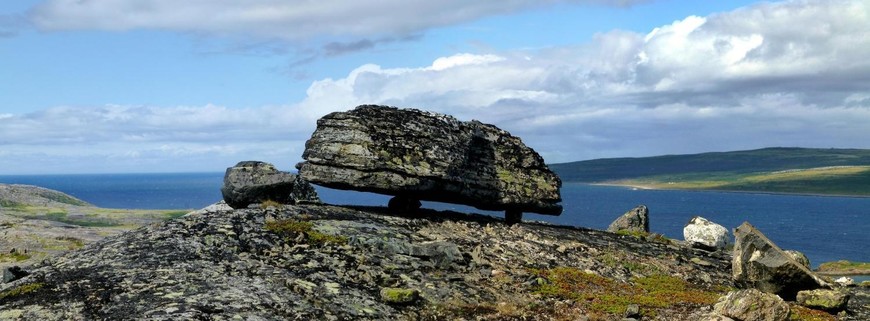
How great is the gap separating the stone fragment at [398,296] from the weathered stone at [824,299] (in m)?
15.4

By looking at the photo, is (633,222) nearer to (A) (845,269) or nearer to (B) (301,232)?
(B) (301,232)

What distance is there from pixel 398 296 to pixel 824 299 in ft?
54.0

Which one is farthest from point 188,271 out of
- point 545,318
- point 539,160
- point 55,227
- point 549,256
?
point 55,227

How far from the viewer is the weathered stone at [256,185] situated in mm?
33031

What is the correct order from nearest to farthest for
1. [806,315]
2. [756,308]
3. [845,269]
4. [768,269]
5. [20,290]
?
[20,290]
[756,308]
[806,315]
[768,269]
[845,269]

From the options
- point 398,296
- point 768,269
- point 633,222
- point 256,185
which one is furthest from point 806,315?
point 256,185

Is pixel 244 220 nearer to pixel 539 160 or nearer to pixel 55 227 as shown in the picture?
pixel 539 160

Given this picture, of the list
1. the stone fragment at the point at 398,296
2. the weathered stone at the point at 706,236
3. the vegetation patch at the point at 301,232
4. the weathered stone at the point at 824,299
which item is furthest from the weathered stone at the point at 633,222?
the stone fragment at the point at 398,296

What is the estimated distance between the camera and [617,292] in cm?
2580

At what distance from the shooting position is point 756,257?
2773 centimetres

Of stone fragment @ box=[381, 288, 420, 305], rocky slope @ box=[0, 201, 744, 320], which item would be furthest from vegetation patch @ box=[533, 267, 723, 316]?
stone fragment @ box=[381, 288, 420, 305]

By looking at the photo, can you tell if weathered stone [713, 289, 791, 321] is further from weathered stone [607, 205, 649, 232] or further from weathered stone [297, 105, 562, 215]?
weathered stone [607, 205, 649, 232]

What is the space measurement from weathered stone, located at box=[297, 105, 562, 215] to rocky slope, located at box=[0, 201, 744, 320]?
1580 millimetres

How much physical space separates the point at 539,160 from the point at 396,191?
28.7ft
